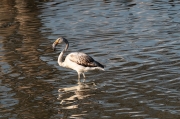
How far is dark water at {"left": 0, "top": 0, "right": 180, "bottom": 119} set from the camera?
12844 millimetres

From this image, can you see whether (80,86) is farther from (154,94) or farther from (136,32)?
(136,32)

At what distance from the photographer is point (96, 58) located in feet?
A: 58.3

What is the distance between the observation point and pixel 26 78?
15.7 metres

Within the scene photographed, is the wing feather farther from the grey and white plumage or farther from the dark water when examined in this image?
the dark water

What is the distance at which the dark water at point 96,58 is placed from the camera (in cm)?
1284

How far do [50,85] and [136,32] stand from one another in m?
7.10

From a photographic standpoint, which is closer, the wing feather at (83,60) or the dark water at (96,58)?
the dark water at (96,58)

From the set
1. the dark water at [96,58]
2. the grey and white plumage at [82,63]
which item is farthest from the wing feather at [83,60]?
the dark water at [96,58]

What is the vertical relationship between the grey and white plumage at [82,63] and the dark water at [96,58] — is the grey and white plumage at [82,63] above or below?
above

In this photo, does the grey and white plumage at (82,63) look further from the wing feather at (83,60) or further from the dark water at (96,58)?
the dark water at (96,58)

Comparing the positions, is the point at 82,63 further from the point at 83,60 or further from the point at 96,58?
the point at 96,58

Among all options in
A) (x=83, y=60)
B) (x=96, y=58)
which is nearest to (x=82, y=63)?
(x=83, y=60)

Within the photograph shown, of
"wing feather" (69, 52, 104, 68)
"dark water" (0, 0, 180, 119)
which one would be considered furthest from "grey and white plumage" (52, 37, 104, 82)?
"dark water" (0, 0, 180, 119)

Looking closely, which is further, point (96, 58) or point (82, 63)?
point (96, 58)
